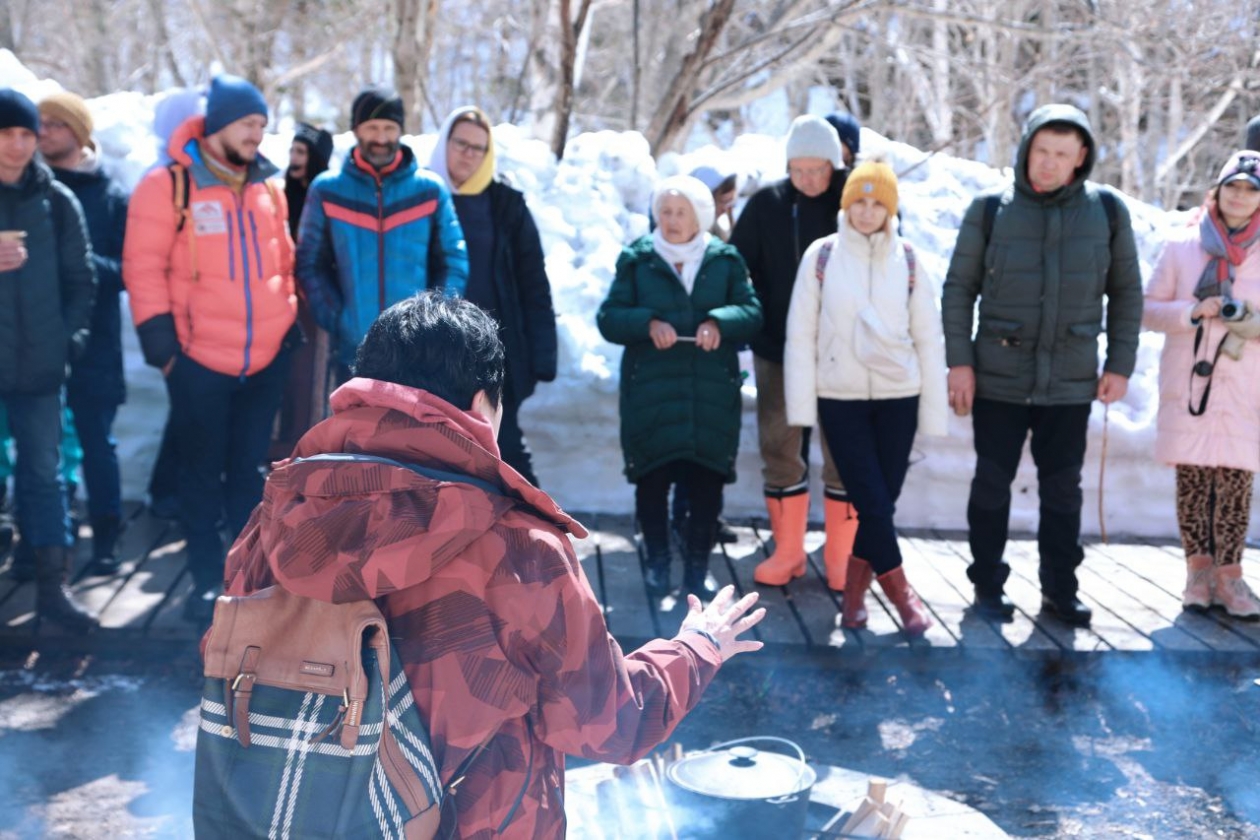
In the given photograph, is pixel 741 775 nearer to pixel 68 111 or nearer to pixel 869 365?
pixel 869 365

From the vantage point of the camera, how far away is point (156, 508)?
6875 millimetres

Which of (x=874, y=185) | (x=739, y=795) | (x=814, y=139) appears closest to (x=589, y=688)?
(x=739, y=795)

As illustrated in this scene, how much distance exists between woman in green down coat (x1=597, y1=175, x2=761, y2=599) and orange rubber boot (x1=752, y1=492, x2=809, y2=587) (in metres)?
0.44

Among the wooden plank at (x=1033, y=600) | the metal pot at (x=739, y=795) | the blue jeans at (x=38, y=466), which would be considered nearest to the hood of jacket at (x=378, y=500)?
the metal pot at (x=739, y=795)

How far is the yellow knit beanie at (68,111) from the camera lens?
19.4 ft

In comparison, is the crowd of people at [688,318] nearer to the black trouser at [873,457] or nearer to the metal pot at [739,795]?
the black trouser at [873,457]

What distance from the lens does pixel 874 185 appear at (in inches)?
215

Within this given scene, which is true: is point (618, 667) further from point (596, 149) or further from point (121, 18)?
point (121, 18)

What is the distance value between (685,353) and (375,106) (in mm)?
1681

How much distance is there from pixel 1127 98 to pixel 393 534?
47.4 feet

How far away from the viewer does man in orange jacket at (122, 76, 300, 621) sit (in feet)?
17.3

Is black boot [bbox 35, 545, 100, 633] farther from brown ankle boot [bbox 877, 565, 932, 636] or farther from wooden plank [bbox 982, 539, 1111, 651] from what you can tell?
wooden plank [bbox 982, 539, 1111, 651]

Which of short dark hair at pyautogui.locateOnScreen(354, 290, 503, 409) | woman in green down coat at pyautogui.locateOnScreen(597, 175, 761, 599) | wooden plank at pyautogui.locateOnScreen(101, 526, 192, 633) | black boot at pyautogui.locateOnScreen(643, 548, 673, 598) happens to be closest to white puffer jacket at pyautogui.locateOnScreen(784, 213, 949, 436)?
woman in green down coat at pyautogui.locateOnScreen(597, 175, 761, 599)

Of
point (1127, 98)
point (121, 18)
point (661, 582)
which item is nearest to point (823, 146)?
point (661, 582)
